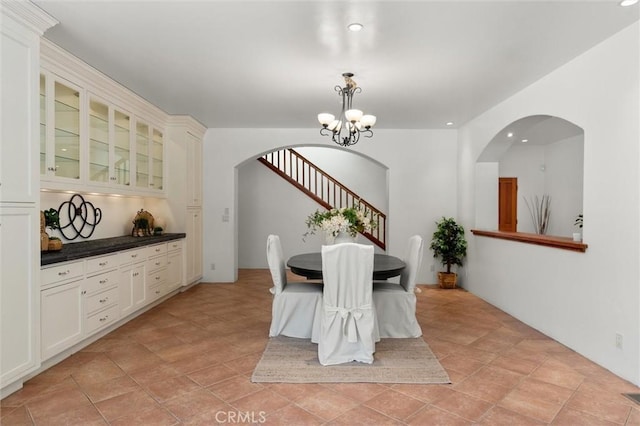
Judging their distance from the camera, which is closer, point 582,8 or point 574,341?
point 582,8

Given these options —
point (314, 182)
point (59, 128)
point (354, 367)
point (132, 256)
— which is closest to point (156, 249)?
point (132, 256)

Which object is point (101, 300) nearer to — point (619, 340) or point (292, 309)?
point (292, 309)

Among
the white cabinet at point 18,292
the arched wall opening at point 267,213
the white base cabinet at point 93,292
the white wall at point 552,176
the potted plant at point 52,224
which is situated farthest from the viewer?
the arched wall opening at point 267,213

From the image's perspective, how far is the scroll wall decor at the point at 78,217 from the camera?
3.75 m

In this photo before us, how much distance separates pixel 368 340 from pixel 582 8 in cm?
284

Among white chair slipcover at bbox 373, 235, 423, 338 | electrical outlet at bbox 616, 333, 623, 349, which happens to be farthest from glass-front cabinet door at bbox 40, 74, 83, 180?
electrical outlet at bbox 616, 333, 623, 349

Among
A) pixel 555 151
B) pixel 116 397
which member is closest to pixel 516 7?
pixel 116 397

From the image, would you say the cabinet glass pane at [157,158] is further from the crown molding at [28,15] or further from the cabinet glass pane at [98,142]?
the crown molding at [28,15]

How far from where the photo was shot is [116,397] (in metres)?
2.41

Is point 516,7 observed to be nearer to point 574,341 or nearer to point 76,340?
point 574,341

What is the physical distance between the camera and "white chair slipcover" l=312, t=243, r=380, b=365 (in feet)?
9.46

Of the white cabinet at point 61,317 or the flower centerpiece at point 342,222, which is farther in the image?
the flower centerpiece at point 342,222

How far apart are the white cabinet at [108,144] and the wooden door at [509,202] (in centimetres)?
728

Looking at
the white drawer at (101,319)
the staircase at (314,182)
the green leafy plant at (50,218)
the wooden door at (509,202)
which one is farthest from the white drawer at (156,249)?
the wooden door at (509,202)
